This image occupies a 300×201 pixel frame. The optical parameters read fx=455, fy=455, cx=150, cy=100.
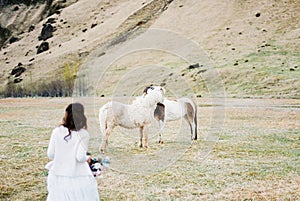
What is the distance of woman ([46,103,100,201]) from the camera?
7.36 m

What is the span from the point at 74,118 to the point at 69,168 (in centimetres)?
83

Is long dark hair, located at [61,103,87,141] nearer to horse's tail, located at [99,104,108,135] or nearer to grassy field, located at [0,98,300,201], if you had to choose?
grassy field, located at [0,98,300,201]

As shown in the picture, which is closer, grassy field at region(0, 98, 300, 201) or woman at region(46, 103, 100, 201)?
woman at region(46, 103, 100, 201)

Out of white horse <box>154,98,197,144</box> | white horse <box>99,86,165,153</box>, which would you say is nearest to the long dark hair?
white horse <box>99,86,165,153</box>

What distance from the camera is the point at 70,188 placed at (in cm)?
749

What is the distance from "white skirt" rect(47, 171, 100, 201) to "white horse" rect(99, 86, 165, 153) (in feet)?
26.8

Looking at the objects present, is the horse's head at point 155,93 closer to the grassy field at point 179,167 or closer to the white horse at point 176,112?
the white horse at point 176,112

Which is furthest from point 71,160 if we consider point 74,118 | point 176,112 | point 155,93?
point 176,112

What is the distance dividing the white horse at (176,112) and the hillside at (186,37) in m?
2.55

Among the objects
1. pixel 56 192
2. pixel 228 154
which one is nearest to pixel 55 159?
pixel 56 192

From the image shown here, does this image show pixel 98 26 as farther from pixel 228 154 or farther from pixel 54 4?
pixel 228 154

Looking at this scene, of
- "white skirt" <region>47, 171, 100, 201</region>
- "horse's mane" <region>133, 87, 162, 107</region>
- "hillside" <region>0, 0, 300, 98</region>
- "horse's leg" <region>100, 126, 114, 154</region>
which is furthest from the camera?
"hillside" <region>0, 0, 300, 98</region>

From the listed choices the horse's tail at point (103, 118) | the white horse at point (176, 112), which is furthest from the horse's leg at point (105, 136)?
the white horse at point (176, 112)

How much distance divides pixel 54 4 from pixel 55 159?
607ft
